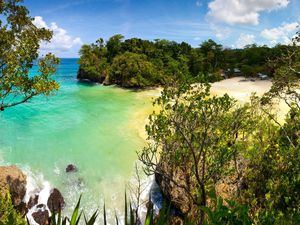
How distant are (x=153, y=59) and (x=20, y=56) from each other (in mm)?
51217

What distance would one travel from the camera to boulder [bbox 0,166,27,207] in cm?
1752

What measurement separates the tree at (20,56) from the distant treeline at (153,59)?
42884 millimetres

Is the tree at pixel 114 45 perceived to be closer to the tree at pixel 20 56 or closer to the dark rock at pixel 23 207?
the dark rock at pixel 23 207

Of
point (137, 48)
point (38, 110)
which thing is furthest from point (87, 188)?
point (137, 48)

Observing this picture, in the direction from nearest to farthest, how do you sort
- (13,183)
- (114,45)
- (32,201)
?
(13,183) < (32,201) < (114,45)

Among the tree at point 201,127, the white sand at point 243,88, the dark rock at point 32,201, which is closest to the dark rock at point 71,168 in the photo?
the dark rock at point 32,201

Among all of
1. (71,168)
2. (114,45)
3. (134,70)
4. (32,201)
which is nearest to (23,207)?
(32,201)

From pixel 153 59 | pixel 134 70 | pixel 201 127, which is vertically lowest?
pixel 201 127

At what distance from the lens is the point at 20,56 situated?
12766mm

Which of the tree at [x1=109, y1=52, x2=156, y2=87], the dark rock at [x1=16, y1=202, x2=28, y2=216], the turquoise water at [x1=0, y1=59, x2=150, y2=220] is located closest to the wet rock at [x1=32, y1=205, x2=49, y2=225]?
the dark rock at [x1=16, y1=202, x2=28, y2=216]

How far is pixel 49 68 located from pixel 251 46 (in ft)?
234

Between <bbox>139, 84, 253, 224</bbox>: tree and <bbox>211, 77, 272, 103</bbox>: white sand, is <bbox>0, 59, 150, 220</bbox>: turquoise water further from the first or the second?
<bbox>211, 77, 272, 103</bbox>: white sand

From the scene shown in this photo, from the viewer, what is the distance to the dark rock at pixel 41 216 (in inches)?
675

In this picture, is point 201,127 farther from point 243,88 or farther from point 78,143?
point 243,88
